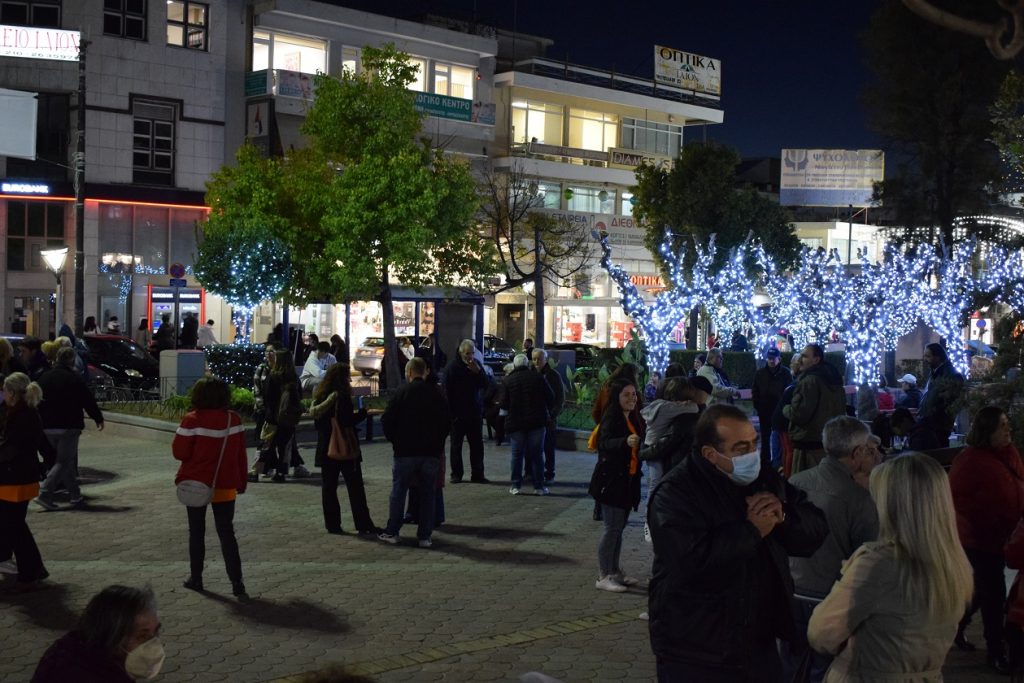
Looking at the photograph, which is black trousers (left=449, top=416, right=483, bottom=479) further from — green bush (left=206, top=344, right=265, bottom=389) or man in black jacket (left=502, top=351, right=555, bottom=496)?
green bush (left=206, top=344, right=265, bottom=389)

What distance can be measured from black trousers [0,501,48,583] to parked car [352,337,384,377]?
23986mm

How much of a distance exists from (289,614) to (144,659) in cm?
477

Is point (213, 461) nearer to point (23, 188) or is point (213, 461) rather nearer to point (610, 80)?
point (23, 188)

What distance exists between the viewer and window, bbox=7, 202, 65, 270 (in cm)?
3725

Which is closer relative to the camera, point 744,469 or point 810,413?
point 744,469

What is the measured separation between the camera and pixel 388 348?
28531 mm

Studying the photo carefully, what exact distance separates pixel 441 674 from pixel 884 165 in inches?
2573

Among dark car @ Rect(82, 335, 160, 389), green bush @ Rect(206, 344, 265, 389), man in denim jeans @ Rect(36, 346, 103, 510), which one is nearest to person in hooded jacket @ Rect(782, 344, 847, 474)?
man in denim jeans @ Rect(36, 346, 103, 510)

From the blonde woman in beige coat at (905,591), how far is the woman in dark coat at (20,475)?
6871mm

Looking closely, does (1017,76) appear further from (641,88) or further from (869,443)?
(641,88)

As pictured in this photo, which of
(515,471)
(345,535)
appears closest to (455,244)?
(515,471)

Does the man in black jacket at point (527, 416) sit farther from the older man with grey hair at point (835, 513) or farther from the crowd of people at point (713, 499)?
the older man with grey hair at point (835, 513)

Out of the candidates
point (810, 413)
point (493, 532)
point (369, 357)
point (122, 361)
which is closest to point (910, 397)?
point (810, 413)

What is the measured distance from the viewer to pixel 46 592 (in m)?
9.16
